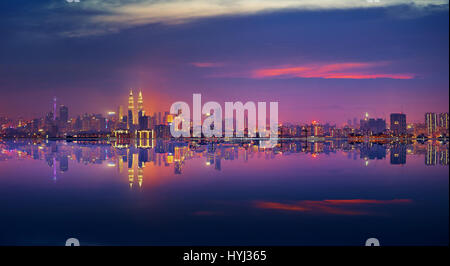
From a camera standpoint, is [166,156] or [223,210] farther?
[166,156]

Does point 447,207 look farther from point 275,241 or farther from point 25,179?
point 25,179

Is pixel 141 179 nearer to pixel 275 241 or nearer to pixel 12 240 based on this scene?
pixel 12 240

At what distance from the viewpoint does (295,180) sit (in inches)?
687

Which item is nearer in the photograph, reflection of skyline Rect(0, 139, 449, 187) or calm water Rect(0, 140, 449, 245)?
calm water Rect(0, 140, 449, 245)

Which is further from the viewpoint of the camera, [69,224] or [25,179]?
[25,179]

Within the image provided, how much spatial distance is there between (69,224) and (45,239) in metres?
1.17

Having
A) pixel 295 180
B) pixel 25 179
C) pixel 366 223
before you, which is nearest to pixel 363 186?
pixel 295 180

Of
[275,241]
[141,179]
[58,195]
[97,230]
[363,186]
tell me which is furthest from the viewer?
[141,179]

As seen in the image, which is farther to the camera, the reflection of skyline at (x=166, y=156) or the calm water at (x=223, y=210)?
the reflection of skyline at (x=166, y=156)

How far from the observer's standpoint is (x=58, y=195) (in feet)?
44.3
